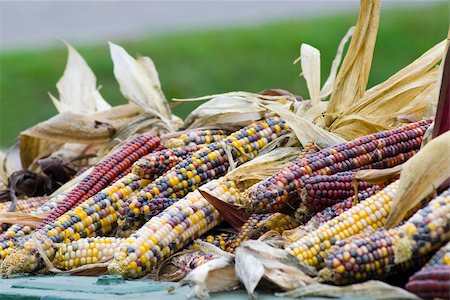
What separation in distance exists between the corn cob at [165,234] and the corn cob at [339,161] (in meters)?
0.26

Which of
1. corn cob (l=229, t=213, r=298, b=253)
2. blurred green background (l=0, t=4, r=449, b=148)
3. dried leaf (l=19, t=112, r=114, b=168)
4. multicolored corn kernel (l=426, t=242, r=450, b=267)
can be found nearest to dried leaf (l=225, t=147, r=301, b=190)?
corn cob (l=229, t=213, r=298, b=253)

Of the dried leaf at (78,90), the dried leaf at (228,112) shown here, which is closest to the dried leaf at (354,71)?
the dried leaf at (228,112)

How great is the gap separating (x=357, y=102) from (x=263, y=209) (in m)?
0.81

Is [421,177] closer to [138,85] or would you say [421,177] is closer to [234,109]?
[234,109]

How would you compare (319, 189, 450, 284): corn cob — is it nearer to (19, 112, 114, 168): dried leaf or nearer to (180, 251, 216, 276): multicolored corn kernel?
(180, 251, 216, 276): multicolored corn kernel

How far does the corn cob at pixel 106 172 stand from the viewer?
10.8 feet

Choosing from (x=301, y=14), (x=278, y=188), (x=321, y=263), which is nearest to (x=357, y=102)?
(x=278, y=188)

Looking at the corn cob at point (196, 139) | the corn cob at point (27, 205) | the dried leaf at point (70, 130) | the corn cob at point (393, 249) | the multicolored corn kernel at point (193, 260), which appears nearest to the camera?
the corn cob at point (393, 249)

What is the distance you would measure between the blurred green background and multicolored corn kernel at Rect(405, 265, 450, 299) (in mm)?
8495

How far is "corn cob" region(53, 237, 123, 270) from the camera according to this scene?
2969mm

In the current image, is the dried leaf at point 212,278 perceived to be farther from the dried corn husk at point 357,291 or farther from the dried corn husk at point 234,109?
the dried corn husk at point 234,109

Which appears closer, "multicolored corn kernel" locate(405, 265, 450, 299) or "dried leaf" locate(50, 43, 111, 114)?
"multicolored corn kernel" locate(405, 265, 450, 299)

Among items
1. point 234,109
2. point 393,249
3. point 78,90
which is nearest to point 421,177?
point 393,249

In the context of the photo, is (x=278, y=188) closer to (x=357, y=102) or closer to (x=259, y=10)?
(x=357, y=102)
